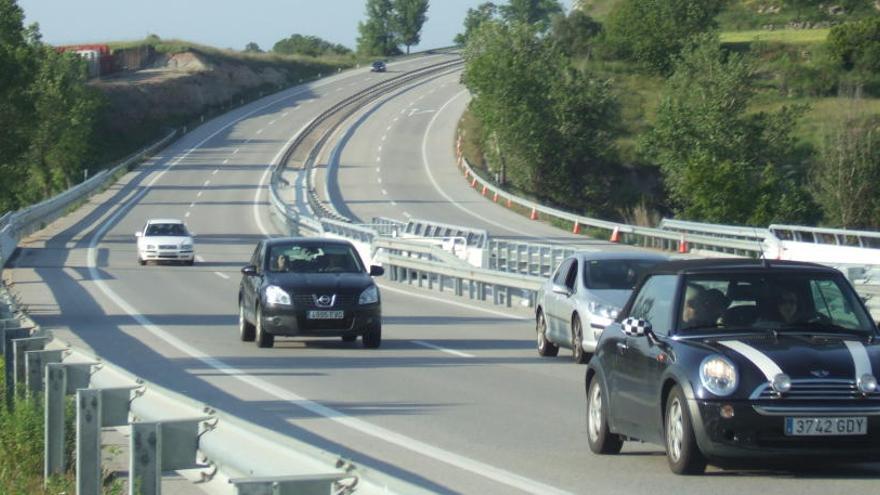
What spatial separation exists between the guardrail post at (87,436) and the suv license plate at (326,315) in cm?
1290

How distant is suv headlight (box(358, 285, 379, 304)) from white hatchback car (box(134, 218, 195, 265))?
83.7ft

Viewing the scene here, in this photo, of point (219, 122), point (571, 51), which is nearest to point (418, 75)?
point (571, 51)

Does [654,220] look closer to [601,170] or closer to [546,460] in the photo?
[601,170]

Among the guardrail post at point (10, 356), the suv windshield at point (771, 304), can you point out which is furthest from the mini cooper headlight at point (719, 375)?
the guardrail post at point (10, 356)

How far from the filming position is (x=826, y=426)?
32.7 feet

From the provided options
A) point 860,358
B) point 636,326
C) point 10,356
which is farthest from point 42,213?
point 860,358

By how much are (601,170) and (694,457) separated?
86681mm

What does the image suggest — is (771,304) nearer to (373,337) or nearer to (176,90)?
(373,337)

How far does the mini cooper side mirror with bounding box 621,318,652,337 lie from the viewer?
10849 millimetres

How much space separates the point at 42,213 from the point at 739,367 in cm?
5635

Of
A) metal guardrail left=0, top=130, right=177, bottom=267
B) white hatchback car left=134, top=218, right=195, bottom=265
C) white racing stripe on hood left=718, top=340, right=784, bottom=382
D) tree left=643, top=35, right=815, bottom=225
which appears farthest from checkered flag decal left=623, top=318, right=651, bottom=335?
tree left=643, top=35, right=815, bottom=225

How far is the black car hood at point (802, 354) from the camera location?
9984 mm

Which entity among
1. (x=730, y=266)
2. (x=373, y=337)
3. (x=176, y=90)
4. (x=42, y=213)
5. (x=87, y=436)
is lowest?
(x=42, y=213)

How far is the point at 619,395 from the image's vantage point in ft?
37.1
